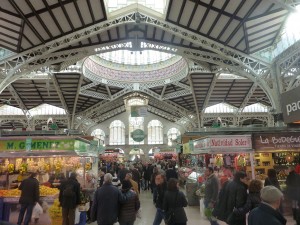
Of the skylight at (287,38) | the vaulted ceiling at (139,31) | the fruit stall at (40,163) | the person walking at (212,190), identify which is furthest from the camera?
the skylight at (287,38)

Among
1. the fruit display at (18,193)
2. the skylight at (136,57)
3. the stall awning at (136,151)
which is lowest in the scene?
the fruit display at (18,193)

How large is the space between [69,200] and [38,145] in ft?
9.42

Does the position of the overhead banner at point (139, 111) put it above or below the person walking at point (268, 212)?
above

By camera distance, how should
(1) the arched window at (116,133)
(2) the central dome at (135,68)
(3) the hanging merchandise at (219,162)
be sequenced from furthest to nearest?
(1) the arched window at (116,133) < (2) the central dome at (135,68) < (3) the hanging merchandise at (219,162)

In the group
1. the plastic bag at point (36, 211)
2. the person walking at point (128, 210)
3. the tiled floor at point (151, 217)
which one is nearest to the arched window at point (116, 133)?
the tiled floor at point (151, 217)

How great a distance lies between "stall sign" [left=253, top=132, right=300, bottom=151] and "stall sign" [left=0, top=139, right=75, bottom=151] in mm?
6331

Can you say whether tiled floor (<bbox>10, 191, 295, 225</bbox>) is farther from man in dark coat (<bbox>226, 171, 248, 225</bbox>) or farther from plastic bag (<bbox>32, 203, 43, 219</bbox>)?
man in dark coat (<bbox>226, 171, 248, 225</bbox>)

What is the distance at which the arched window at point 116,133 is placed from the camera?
3953cm

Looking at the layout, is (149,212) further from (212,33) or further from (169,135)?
(169,135)

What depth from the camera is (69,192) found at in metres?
6.78

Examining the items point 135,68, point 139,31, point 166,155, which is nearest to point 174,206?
point 139,31

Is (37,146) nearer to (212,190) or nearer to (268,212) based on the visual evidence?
(212,190)

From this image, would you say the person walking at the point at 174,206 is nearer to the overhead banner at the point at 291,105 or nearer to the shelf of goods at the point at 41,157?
the overhead banner at the point at 291,105

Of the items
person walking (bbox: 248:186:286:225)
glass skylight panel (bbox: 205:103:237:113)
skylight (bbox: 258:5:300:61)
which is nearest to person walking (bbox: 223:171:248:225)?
person walking (bbox: 248:186:286:225)
